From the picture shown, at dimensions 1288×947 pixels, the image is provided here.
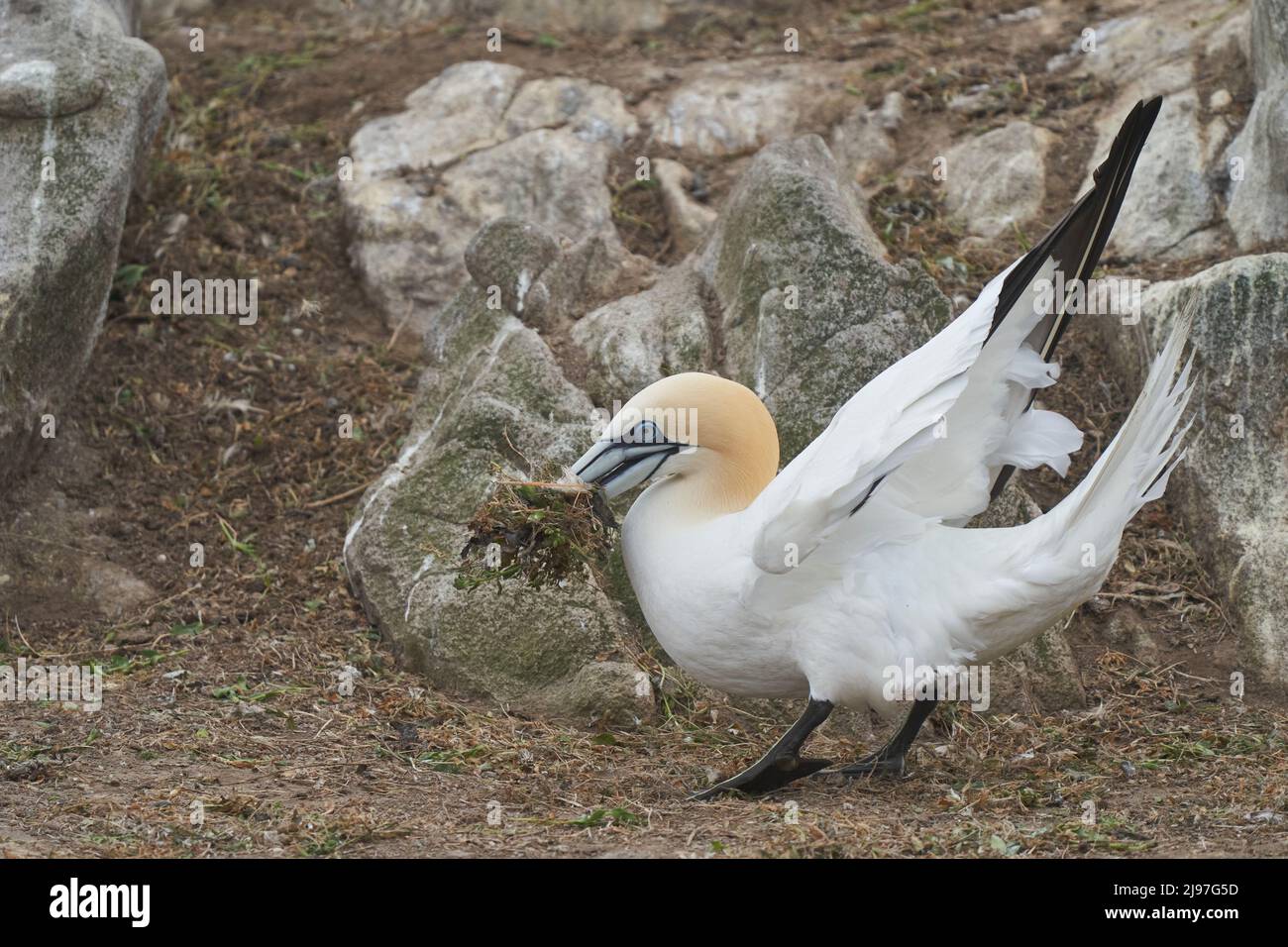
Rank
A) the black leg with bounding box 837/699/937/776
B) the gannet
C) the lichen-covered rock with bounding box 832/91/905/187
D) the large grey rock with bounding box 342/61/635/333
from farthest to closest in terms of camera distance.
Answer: the lichen-covered rock with bounding box 832/91/905/187 → the large grey rock with bounding box 342/61/635/333 → the black leg with bounding box 837/699/937/776 → the gannet

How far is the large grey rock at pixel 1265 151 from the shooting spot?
729 cm

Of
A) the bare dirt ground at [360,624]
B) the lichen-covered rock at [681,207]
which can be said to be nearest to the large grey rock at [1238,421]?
the bare dirt ground at [360,624]

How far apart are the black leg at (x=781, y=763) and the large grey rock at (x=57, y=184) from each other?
13.2 feet

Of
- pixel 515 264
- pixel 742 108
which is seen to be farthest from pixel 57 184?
pixel 742 108

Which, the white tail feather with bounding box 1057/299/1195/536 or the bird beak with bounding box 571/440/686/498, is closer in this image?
the white tail feather with bounding box 1057/299/1195/536

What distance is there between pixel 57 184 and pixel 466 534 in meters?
2.85

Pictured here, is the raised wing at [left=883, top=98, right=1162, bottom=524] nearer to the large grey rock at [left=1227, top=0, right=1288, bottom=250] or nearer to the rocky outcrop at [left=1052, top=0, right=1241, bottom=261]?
the large grey rock at [left=1227, top=0, right=1288, bottom=250]

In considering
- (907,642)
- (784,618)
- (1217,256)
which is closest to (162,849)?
(784,618)

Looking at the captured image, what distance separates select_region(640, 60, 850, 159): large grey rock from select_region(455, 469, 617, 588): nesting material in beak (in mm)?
4678

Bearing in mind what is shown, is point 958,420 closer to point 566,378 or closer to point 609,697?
point 609,697

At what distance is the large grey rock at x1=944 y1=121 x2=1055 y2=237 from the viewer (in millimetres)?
8359

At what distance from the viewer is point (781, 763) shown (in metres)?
5.09

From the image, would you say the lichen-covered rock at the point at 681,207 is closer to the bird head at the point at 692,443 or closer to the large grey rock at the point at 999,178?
the large grey rock at the point at 999,178

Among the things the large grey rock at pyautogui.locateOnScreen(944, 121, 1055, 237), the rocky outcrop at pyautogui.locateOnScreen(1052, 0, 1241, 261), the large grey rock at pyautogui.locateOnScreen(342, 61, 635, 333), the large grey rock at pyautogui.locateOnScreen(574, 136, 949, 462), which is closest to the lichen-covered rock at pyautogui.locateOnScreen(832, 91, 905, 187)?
the large grey rock at pyautogui.locateOnScreen(944, 121, 1055, 237)
